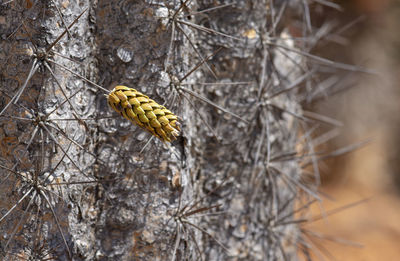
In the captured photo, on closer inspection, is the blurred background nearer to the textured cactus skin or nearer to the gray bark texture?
the gray bark texture

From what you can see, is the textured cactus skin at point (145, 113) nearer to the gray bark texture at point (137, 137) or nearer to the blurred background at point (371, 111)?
the gray bark texture at point (137, 137)

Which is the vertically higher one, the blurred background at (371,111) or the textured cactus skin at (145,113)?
the blurred background at (371,111)

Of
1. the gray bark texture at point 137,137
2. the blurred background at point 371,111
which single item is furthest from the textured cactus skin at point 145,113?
the blurred background at point 371,111

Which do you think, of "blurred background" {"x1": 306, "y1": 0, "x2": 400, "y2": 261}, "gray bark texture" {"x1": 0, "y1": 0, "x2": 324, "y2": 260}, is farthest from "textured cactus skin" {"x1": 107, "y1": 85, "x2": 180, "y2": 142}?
"blurred background" {"x1": 306, "y1": 0, "x2": 400, "y2": 261}

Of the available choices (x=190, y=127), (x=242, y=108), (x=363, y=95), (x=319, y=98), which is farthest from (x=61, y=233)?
(x=363, y=95)

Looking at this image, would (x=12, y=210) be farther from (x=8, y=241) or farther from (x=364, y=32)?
(x=364, y=32)

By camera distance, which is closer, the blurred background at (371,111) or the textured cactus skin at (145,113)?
the textured cactus skin at (145,113)

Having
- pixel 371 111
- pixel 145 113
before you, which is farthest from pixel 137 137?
pixel 371 111
